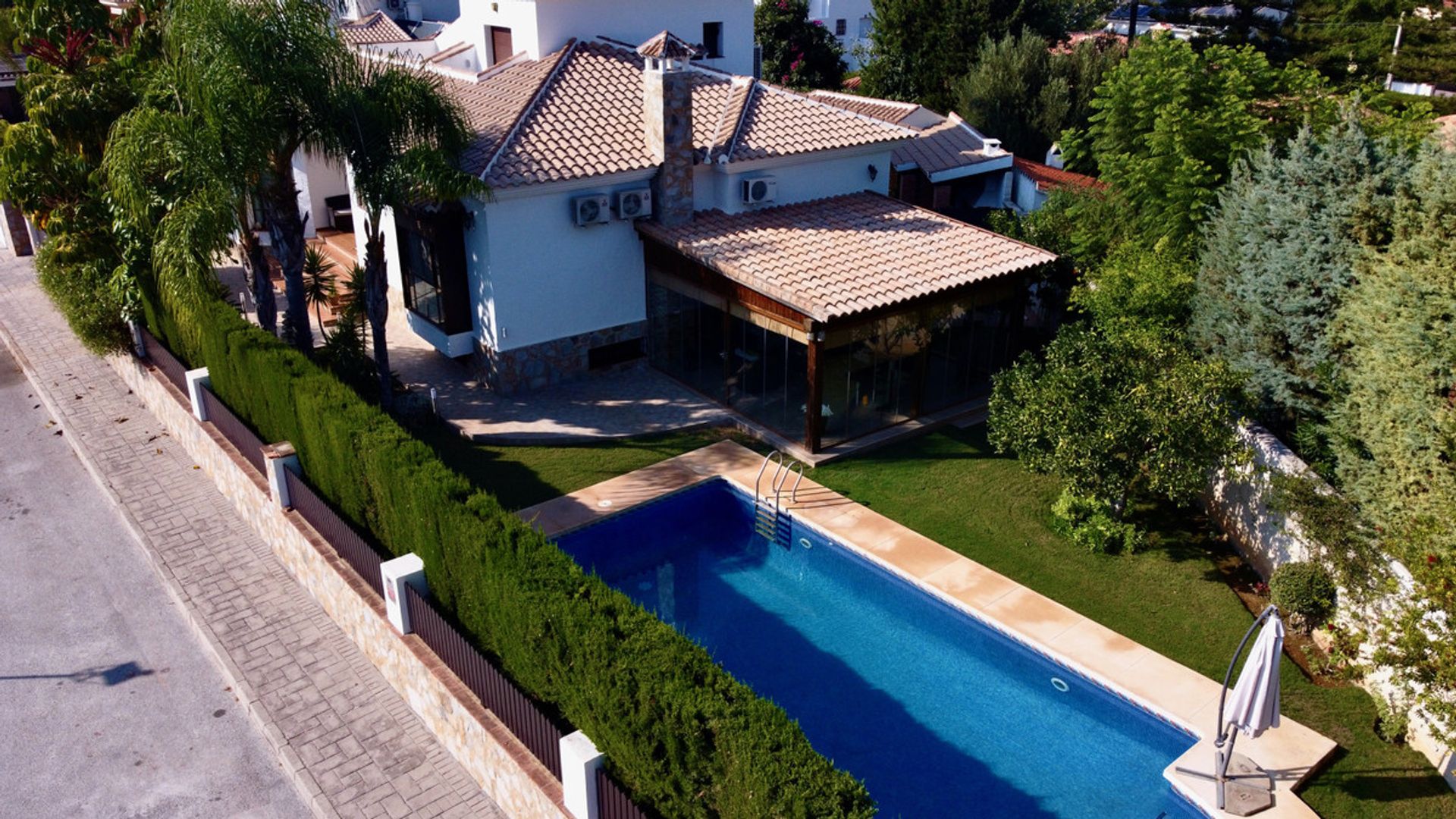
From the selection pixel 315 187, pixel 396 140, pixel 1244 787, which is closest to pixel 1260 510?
pixel 1244 787

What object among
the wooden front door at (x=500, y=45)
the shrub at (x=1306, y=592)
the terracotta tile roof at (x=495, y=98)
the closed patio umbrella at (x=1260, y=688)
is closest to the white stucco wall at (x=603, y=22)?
the wooden front door at (x=500, y=45)

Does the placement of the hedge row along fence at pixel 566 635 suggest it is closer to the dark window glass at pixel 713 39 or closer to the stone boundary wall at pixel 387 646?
the stone boundary wall at pixel 387 646

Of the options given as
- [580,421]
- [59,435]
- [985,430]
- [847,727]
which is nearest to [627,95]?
[580,421]

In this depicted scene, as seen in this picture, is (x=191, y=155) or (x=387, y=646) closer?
(x=387, y=646)

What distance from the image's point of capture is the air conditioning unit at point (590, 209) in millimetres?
22469

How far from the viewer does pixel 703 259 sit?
21797 millimetres

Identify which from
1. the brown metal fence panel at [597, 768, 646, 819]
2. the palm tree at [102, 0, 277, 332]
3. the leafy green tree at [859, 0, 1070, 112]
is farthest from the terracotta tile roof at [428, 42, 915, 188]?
the leafy green tree at [859, 0, 1070, 112]

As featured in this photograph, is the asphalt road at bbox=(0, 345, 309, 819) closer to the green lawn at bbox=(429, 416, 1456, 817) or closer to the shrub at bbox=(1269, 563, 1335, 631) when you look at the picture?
the green lawn at bbox=(429, 416, 1456, 817)

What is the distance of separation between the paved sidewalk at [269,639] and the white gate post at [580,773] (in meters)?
2.13

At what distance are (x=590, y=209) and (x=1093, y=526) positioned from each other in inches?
484

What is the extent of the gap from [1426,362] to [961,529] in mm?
7629

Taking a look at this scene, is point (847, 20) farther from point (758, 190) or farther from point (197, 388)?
point (197, 388)

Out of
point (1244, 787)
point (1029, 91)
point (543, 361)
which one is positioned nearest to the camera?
point (1244, 787)

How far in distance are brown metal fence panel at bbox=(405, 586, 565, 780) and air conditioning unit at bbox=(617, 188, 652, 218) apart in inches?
460
